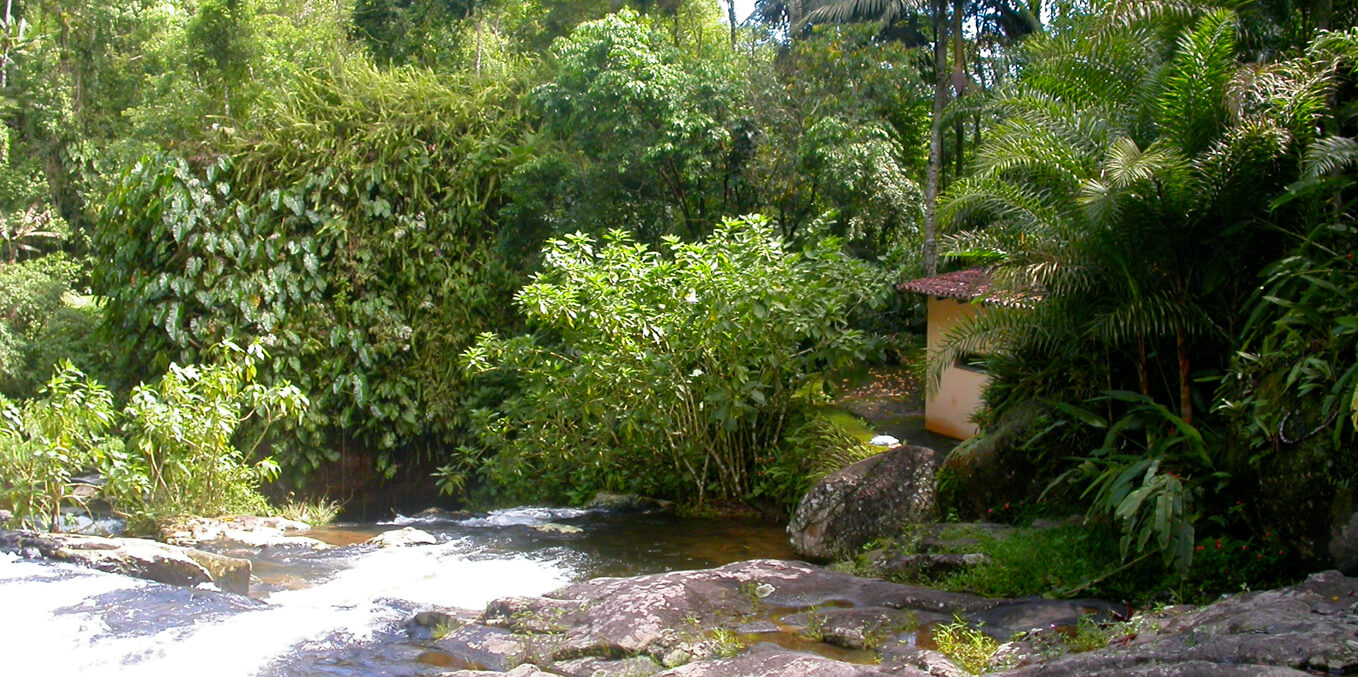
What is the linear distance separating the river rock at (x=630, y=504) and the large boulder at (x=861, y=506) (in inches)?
93.9

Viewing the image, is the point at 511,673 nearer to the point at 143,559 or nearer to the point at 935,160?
the point at 143,559

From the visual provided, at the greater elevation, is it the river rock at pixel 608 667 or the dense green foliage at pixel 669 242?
the dense green foliage at pixel 669 242

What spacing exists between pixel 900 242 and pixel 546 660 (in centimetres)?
1108

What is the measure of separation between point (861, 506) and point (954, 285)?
4.20 m

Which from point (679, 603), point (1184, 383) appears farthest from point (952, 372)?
point (679, 603)

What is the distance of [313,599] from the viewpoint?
22.4 ft

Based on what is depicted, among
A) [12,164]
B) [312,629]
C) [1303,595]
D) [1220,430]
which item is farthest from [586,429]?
[12,164]

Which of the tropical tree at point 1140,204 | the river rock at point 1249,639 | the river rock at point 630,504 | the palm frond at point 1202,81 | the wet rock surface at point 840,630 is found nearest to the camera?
the river rock at point 1249,639

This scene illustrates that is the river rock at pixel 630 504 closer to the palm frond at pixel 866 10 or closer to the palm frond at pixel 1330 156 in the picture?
the palm frond at pixel 1330 156

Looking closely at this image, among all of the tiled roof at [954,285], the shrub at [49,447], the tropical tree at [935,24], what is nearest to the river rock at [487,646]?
the shrub at [49,447]

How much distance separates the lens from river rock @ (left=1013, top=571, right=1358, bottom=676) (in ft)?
13.8

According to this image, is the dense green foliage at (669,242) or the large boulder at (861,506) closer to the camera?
the dense green foliage at (669,242)

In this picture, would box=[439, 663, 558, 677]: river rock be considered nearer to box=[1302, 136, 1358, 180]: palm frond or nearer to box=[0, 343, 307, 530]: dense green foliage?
box=[0, 343, 307, 530]: dense green foliage

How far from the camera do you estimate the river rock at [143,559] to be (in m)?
6.86
